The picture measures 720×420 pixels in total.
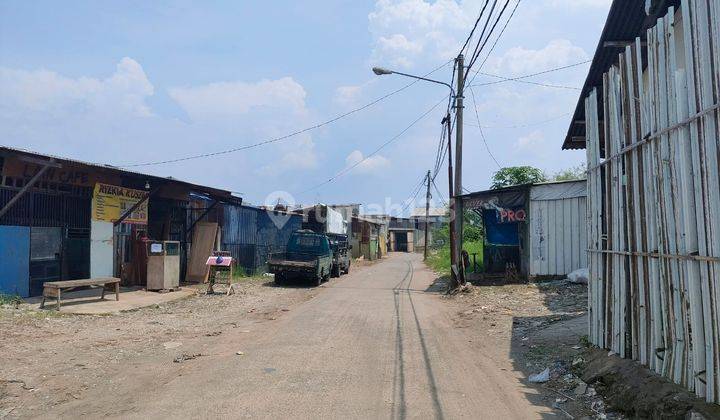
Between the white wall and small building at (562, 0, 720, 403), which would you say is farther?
the white wall

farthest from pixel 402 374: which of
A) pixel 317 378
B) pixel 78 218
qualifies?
pixel 78 218

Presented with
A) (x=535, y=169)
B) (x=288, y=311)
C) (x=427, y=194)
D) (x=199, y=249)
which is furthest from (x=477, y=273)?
(x=427, y=194)

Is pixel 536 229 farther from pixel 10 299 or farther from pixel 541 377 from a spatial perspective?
pixel 10 299

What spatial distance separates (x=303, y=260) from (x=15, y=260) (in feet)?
33.7

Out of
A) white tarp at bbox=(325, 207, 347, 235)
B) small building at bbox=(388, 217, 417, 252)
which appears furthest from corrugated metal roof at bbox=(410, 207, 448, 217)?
white tarp at bbox=(325, 207, 347, 235)

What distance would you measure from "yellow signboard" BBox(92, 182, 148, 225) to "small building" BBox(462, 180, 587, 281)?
12141 mm

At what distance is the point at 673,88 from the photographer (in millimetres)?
5098

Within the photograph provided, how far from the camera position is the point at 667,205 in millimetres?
5254

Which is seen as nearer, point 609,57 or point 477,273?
point 609,57

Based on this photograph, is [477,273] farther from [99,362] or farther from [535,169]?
[535,169]

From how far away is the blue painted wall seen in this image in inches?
Result: 488

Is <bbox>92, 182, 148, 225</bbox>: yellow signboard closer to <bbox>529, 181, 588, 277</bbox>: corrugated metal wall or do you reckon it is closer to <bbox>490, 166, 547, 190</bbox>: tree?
<bbox>529, 181, 588, 277</bbox>: corrugated metal wall

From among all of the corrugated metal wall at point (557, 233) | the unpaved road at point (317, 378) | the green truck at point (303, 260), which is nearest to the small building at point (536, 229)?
the corrugated metal wall at point (557, 233)

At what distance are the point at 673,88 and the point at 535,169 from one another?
3438 centimetres
